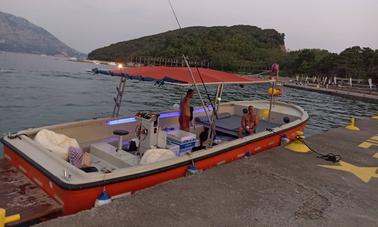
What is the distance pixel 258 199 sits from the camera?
525 cm

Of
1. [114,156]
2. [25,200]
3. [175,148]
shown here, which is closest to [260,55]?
[175,148]

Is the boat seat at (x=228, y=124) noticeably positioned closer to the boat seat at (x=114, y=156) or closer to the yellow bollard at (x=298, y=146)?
the yellow bollard at (x=298, y=146)

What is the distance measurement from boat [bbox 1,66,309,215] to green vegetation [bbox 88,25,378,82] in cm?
2402

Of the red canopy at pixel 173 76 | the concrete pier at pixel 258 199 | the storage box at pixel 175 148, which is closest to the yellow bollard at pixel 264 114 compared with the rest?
the red canopy at pixel 173 76

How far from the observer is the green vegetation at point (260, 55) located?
6798cm

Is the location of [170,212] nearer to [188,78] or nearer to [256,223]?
[256,223]

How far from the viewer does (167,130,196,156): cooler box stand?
7.14 m

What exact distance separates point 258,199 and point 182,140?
2.37 metres

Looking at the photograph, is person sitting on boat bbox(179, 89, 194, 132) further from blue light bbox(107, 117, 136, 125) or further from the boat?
blue light bbox(107, 117, 136, 125)

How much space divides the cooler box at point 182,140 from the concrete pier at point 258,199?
1.06 m

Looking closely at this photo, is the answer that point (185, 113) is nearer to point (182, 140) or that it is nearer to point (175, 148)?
point (182, 140)

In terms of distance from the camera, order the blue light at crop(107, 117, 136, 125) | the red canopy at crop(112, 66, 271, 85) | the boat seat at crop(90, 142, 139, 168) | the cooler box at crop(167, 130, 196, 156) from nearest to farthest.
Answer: the boat seat at crop(90, 142, 139, 168), the red canopy at crop(112, 66, 271, 85), the cooler box at crop(167, 130, 196, 156), the blue light at crop(107, 117, 136, 125)

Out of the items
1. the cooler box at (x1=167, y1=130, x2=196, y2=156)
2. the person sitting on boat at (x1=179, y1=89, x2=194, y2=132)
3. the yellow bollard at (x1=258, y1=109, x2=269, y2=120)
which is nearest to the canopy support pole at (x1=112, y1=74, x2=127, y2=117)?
the cooler box at (x1=167, y1=130, x2=196, y2=156)

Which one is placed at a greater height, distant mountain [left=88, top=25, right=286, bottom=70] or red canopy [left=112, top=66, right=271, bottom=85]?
distant mountain [left=88, top=25, right=286, bottom=70]
